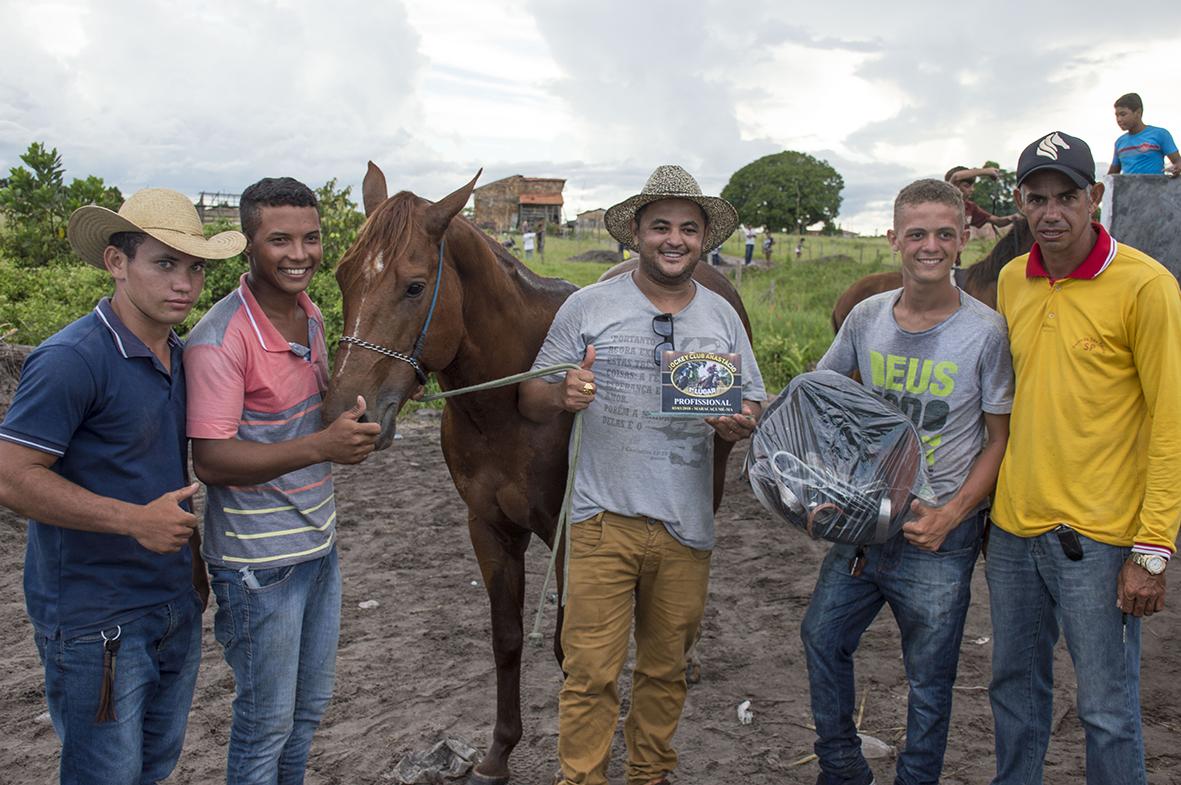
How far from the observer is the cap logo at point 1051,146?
2.54 m

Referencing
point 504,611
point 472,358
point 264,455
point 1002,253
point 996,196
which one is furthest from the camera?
point 996,196

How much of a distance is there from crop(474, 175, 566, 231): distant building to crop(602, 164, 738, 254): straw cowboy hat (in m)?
52.8

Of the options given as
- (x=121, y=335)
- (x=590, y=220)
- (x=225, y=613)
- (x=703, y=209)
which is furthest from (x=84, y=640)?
(x=590, y=220)

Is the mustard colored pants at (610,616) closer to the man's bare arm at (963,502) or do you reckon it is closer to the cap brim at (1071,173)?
the man's bare arm at (963,502)

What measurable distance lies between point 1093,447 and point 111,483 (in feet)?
8.84

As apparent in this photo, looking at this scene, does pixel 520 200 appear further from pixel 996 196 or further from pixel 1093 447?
pixel 1093 447

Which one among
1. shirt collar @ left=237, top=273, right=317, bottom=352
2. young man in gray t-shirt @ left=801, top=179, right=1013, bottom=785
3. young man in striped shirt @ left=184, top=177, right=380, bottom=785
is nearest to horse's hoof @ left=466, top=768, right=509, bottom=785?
young man in striped shirt @ left=184, top=177, right=380, bottom=785

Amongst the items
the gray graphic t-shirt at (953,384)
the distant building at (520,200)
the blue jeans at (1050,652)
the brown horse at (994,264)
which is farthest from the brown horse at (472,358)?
the distant building at (520,200)

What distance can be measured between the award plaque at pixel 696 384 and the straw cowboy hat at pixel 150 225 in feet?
4.21

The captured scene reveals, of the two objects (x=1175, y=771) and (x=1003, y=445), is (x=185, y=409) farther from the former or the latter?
(x=1175, y=771)

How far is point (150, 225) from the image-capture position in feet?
7.17

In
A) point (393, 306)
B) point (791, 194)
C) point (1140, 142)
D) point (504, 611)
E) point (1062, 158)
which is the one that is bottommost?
point (504, 611)

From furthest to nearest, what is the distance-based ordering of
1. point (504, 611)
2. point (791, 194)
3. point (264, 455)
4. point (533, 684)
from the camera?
point (791, 194)
point (533, 684)
point (504, 611)
point (264, 455)

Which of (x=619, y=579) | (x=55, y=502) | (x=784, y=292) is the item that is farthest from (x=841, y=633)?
(x=784, y=292)
